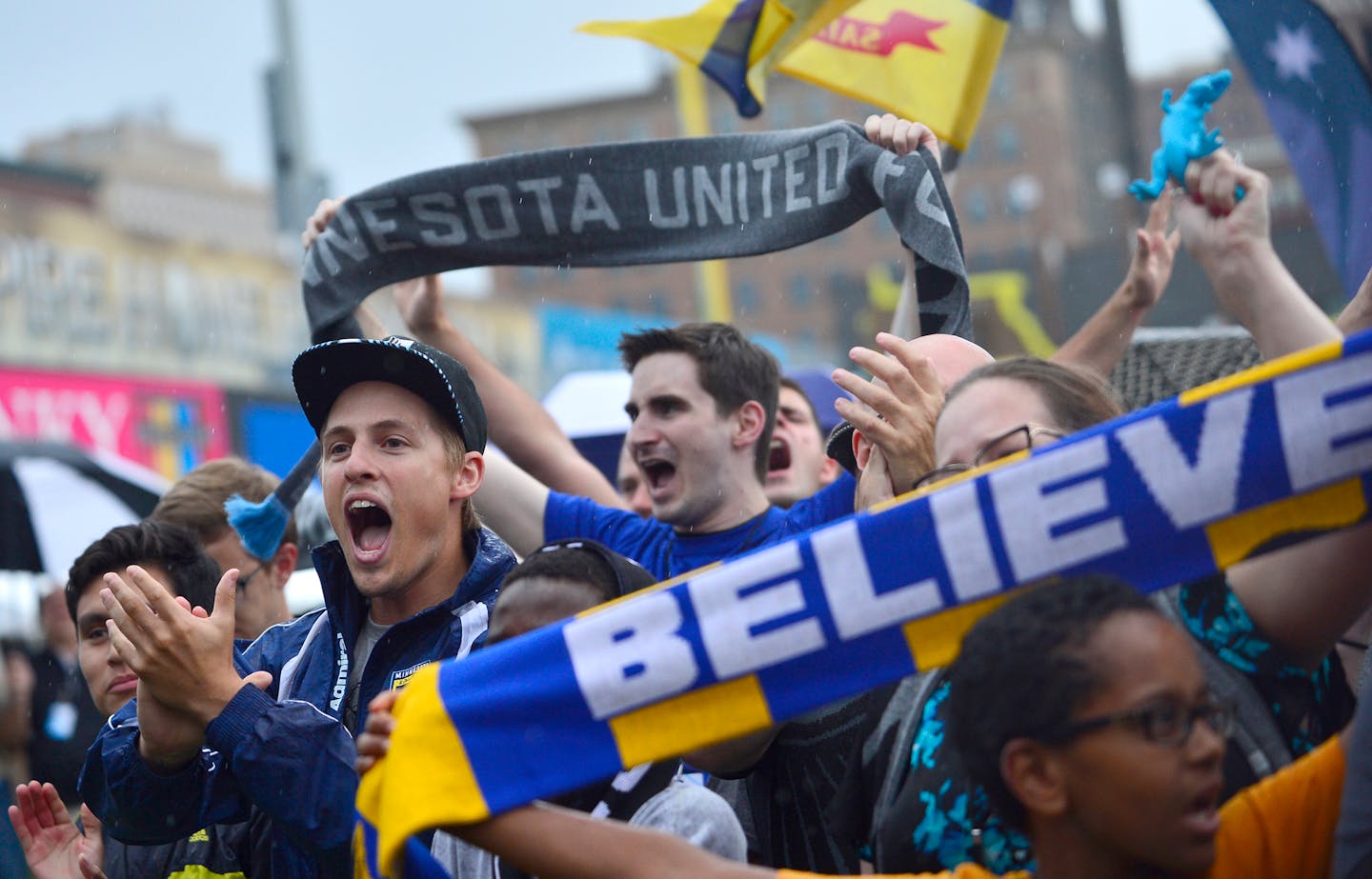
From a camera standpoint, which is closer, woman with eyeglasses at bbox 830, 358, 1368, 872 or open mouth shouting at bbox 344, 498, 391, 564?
woman with eyeglasses at bbox 830, 358, 1368, 872

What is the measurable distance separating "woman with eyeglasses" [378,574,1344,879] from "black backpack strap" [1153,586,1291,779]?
3 centimetres

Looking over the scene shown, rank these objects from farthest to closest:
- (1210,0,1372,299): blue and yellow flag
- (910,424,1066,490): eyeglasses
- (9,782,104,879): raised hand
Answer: (1210,0,1372,299): blue and yellow flag < (9,782,104,879): raised hand < (910,424,1066,490): eyeglasses

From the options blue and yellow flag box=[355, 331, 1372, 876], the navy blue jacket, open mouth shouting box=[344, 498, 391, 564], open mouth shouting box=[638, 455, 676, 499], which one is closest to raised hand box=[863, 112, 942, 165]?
open mouth shouting box=[638, 455, 676, 499]

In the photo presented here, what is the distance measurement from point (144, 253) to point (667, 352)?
91.6 feet

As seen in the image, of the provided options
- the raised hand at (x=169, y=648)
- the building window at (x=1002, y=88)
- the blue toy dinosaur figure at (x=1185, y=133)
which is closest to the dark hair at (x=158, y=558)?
the raised hand at (x=169, y=648)

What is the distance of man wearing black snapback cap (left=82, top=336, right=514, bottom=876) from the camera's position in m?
2.54

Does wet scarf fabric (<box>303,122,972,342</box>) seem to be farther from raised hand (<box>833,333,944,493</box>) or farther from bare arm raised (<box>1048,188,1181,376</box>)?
raised hand (<box>833,333,944,493</box>)

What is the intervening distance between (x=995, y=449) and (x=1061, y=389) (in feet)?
0.68

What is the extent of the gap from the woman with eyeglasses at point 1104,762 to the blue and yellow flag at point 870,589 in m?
0.09

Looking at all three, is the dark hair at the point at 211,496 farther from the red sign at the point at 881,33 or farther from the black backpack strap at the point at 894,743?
the black backpack strap at the point at 894,743

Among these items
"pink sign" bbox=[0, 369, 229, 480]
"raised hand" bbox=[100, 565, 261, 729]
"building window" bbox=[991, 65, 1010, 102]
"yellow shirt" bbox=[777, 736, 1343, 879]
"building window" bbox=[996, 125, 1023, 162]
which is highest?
"building window" bbox=[991, 65, 1010, 102]

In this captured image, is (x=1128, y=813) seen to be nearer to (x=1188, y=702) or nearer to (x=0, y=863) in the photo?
(x=1188, y=702)

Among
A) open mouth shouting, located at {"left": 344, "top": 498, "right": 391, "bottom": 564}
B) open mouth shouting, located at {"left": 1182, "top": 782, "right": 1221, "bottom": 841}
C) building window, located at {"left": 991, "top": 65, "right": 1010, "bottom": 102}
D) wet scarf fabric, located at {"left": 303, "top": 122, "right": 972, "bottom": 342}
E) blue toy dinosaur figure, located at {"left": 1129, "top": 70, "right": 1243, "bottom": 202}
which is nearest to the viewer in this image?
open mouth shouting, located at {"left": 1182, "top": 782, "right": 1221, "bottom": 841}

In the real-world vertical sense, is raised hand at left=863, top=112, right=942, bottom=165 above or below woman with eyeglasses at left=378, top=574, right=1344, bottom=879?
above
